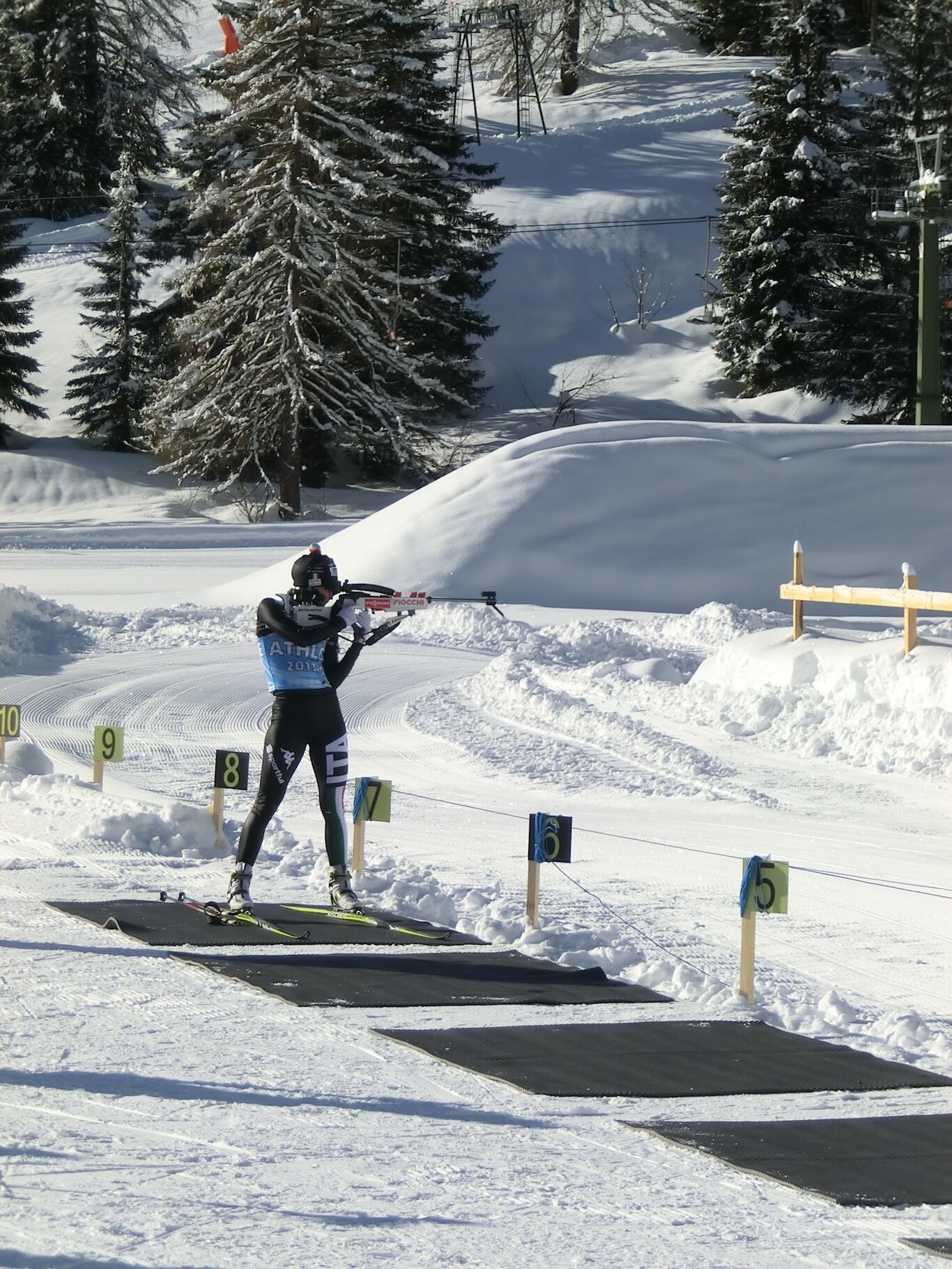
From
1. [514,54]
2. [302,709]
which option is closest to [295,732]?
[302,709]

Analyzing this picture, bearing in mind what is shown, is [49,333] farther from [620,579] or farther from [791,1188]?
[791,1188]

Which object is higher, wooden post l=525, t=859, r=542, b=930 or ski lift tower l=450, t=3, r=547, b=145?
ski lift tower l=450, t=3, r=547, b=145

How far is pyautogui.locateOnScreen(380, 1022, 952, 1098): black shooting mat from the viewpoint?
5445 millimetres

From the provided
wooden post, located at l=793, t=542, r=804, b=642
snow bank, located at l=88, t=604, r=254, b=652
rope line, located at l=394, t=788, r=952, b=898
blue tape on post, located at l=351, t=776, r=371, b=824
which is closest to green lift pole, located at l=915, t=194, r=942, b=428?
wooden post, located at l=793, t=542, r=804, b=642

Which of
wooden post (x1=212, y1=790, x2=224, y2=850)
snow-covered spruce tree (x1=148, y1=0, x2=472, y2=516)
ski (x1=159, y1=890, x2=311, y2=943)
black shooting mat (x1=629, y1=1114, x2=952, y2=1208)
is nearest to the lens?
black shooting mat (x1=629, y1=1114, x2=952, y2=1208)

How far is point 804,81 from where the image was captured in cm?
4553

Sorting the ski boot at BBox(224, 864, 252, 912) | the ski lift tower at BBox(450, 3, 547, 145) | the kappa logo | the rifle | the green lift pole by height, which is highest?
the ski lift tower at BBox(450, 3, 547, 145)

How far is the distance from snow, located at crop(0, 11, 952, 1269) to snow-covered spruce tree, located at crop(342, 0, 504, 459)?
Result: 37.2 ft

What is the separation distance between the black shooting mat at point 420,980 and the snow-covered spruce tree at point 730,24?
69115mm

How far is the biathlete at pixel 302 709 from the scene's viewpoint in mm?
7672

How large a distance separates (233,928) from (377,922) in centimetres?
73

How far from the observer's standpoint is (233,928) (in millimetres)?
7684

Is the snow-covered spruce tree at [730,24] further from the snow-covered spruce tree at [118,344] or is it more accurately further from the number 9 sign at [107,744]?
the number 9 sign at [107,744]

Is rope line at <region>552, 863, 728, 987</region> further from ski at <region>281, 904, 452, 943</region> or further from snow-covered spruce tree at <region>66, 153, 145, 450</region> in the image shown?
snow-covered spruce tree at <region>66, 153, 145, 450</region>
